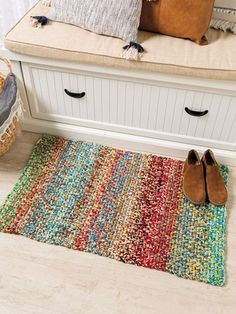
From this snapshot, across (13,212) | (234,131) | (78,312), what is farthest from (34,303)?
(234,131)

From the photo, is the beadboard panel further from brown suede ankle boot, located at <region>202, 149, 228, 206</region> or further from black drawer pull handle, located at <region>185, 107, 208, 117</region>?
brown suede ankle boot, located at <region>202, 149, 228, 206</region>

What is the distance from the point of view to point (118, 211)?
4.90 feet

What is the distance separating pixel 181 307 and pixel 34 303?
20.6 inches

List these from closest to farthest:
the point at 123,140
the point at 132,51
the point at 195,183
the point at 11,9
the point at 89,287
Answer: the point at 89,287 < the point at 132,51 < the point at 195,183 < the point at 123,140 < the point at 11,9

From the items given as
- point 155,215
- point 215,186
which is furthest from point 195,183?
point 155,215

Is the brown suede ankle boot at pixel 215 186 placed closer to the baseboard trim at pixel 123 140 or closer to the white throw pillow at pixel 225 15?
the baseboard trim at pixel 123 140

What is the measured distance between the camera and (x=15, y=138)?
178cm

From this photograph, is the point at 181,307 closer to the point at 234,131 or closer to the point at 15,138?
the point at 234,131

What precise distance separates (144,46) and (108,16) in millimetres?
194

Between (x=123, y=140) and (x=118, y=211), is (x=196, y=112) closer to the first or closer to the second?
(x=123, y=140)

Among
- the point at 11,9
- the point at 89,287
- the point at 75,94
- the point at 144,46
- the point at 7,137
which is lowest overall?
the point at 89,287

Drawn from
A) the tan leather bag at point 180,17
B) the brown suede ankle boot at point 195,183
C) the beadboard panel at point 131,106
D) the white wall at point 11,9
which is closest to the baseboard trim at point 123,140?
the beadboard panel at point 131,106

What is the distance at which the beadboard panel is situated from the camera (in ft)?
4.99

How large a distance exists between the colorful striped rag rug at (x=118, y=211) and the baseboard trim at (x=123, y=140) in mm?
46
